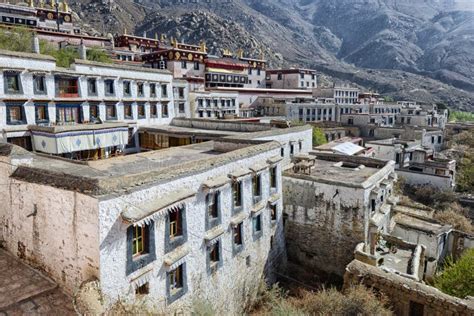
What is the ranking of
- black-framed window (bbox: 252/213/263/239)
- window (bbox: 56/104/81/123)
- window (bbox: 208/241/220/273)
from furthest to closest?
window (bbox: 56/104/81/123)
black-framed window (bbox: 252/213/263/239)
window (bbox: 208/241/220/273)

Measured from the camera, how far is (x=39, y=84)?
26562 mm

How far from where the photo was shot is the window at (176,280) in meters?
14.2

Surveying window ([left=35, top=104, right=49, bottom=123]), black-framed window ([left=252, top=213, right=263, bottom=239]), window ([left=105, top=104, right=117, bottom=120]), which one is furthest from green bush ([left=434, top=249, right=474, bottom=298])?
window ([left=35, top=104, right=49, bottom=123])

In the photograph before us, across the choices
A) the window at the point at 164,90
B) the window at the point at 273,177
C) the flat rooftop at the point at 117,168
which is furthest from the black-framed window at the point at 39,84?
the window at the point at 273,177

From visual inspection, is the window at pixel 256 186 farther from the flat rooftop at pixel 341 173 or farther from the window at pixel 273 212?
the flat rooftop at pixel 341 173

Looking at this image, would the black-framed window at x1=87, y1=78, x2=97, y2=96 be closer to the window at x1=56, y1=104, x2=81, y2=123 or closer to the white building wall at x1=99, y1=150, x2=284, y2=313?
the window at x1=56, y1=104, x2=81, y2=123

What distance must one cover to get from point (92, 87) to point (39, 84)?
4.44 meters

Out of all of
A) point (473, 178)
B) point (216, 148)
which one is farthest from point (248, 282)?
point (473, 178)

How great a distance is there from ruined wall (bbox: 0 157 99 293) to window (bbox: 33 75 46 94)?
14.8m

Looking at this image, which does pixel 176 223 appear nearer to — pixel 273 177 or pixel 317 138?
pixel 273 177

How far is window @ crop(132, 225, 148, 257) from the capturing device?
12422 mm

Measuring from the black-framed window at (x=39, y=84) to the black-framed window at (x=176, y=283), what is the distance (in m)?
19.4

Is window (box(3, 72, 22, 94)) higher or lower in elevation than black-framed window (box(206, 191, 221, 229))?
higher

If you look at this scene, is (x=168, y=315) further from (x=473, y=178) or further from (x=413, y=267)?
(x=473, y=178)
